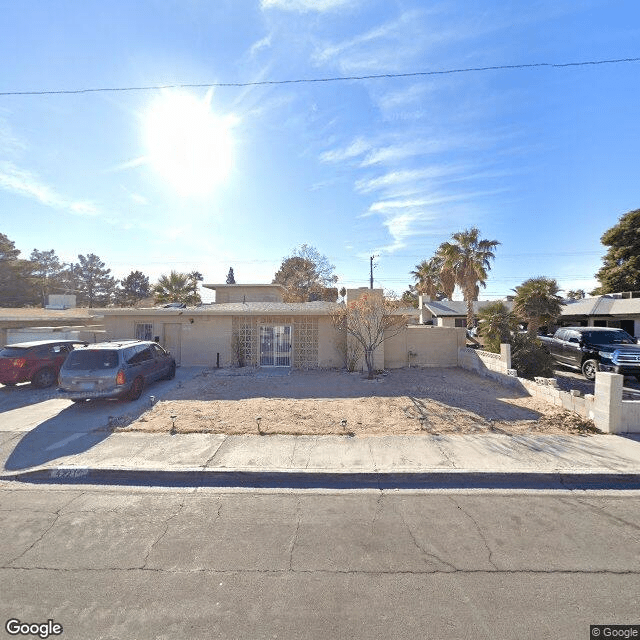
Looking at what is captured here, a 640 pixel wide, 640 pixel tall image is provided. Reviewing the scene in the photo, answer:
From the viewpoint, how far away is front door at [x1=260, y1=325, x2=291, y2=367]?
48.5ft

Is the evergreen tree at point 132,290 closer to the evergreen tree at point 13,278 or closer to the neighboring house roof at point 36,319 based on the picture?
the evergreen tree at point 13,278

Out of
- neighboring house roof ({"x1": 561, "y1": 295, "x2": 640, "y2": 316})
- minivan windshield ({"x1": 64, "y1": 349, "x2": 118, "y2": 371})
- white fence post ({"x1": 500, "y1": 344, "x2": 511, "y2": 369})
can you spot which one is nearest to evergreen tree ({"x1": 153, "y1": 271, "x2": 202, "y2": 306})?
minivan windshield ({"x1": 64, "y1": 349, "x2": 118, "y2": 371})

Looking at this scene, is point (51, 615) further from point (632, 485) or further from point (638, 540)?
point (632, 485)

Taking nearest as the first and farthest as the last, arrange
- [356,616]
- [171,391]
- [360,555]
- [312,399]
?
1. [356,616]
2. [360,555]
3. [312,399]
4. [171,391]

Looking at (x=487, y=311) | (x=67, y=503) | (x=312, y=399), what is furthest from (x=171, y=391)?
(x=487, y=311)

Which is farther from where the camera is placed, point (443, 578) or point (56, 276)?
point (56, 276)

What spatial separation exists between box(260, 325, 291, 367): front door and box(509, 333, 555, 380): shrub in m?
8.81

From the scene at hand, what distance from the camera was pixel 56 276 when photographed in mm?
47375

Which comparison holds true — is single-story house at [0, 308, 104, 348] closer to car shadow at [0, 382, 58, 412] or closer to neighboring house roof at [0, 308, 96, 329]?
→ neighboring house roof at [0, 308, 96, 329]

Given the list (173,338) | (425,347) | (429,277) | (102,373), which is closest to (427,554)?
(102,373)

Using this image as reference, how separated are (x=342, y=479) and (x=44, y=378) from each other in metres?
11.0

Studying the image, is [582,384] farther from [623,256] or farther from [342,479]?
[623,256]

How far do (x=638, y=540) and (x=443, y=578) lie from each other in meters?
2.37
